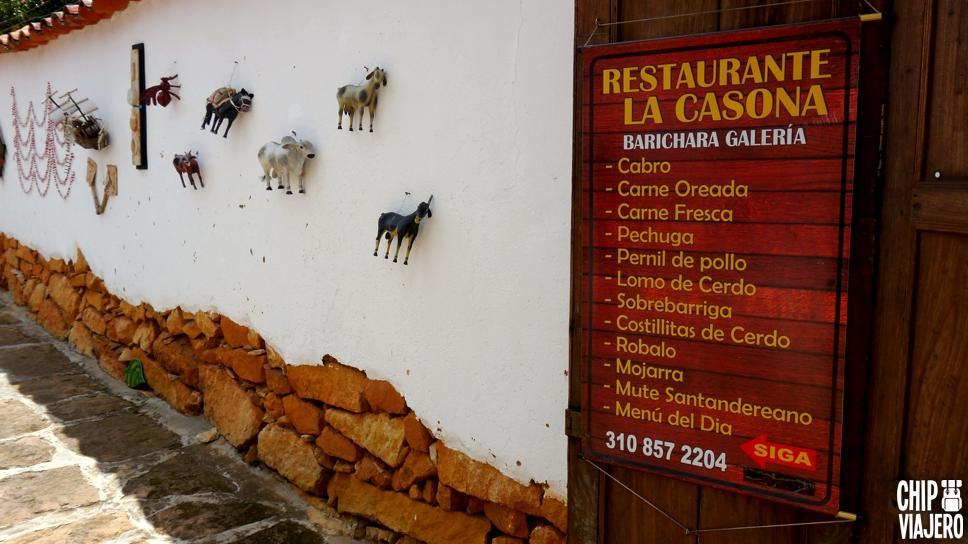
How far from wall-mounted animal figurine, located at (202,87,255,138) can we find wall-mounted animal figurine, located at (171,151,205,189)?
0.36 meters

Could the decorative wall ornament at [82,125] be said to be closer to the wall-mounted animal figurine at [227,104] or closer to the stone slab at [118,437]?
the wall-mounted animal figurine at [227,104]

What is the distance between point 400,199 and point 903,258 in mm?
1865

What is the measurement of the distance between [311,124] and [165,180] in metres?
1.80

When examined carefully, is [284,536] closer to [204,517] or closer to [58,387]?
[204,517]

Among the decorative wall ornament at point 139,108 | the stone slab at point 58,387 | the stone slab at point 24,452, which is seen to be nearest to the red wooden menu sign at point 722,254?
the stone slab at point 24,452

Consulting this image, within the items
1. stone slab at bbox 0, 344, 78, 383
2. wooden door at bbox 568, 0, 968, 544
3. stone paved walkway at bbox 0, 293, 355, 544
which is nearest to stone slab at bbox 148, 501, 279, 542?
stone paved walkway at bbox 0, 293, 355, 544

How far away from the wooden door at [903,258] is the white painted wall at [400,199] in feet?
2.77

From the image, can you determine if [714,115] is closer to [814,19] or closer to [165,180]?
[814,19]

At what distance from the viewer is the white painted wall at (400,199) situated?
244cm

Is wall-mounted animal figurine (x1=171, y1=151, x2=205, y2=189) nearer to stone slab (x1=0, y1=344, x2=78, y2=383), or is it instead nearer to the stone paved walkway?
the stone paved walkway

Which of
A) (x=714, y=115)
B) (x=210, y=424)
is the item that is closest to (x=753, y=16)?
(x=714, y=115)

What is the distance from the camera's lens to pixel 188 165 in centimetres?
427

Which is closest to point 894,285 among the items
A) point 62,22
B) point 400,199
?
point 400,199

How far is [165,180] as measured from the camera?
4707mm
